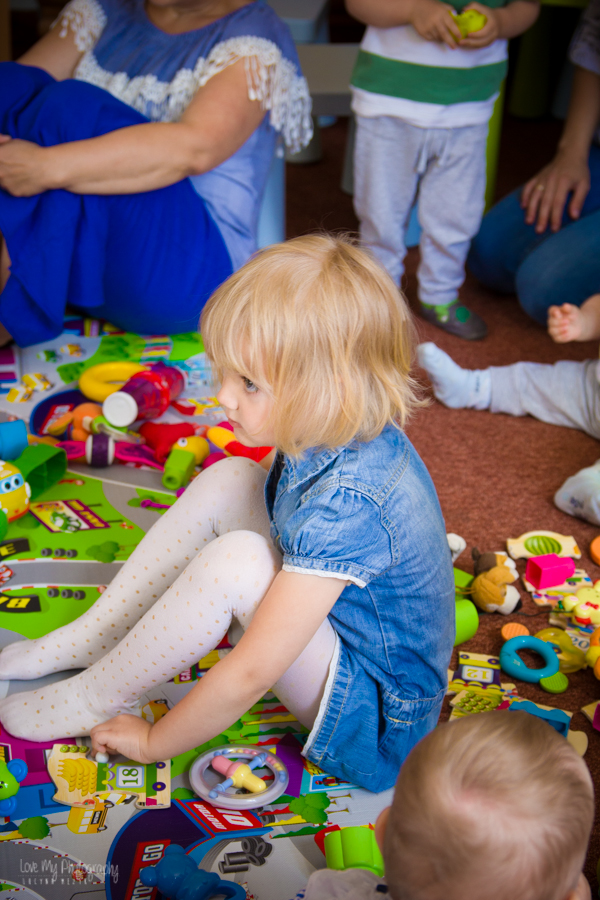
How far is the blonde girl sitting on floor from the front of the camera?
65 centimetres

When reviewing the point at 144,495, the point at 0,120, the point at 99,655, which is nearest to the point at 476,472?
the point at 144,495

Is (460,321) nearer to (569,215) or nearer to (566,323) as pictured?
(569,215)

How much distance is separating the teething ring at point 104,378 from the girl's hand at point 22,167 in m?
0.30

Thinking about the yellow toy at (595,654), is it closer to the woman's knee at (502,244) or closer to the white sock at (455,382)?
the white sock at (455,382)

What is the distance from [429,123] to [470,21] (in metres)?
0.18

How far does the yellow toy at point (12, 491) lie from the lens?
3.49 feet

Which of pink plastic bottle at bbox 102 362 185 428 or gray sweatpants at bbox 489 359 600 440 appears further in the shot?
gray sweatpants at bbox 489 359 600 440

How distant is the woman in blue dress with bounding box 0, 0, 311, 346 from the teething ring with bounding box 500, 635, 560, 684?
82 cm

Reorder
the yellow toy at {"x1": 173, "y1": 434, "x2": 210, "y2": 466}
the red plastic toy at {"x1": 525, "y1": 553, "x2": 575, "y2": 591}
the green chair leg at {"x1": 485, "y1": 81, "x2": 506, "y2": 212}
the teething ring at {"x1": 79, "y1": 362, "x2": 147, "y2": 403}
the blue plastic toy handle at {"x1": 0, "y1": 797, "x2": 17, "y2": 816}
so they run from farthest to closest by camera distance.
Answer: the green chair leg at {"x1": 485, "y1": 81, "x2": 506, "y2": 212}, the teething ring at {"x1": 79, "y1": 362, "x2": 147, "y2": 403}, the yellow toy at {"x1": 173, "y1": 434, "x2": 210, "y2": 466}, the red plastic toy at {"x1": 525, "y1": 553, "x2": 575, "y2": 591}, the blue plastic toy handle at {"x1": 0, "y1": 797, "x2": 17, "y2": 816}

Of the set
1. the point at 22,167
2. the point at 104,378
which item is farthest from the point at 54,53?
the point at 104,378

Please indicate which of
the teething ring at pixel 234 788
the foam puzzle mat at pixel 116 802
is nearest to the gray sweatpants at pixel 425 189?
the foam puzzle mat at pixel 116 802

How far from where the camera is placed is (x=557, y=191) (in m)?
1.58

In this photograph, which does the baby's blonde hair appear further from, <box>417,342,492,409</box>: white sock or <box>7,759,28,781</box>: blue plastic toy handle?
<box>417,342,492,409</box>: white sock
